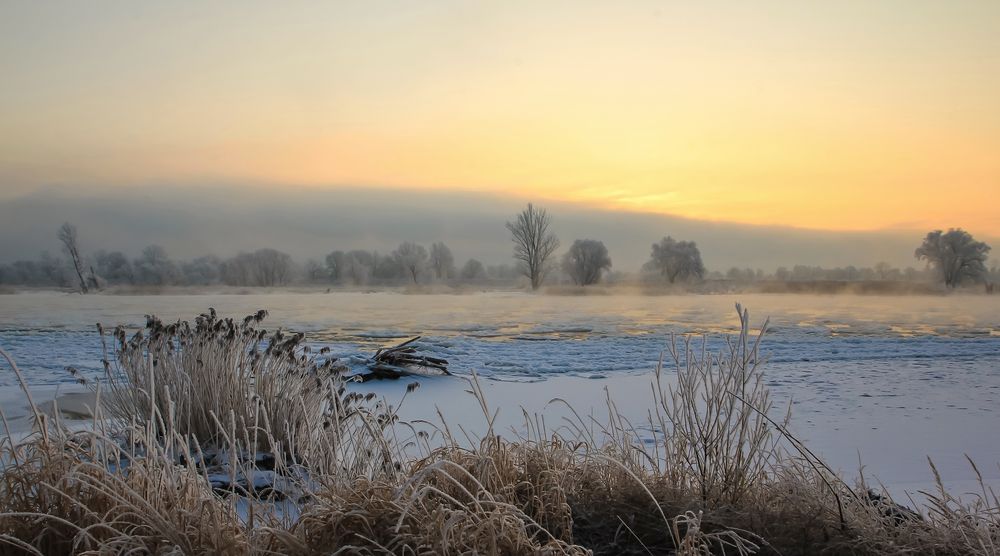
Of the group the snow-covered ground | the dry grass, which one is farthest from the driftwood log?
the dry grass

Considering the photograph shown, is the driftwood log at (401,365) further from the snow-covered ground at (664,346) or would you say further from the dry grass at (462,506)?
the dry grass at (462,506)

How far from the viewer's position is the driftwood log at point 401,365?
10.3m

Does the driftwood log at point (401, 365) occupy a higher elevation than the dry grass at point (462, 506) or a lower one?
lower

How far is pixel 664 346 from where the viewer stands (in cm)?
469

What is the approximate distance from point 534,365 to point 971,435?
6.73 meters

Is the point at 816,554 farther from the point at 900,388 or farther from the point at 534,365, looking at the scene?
the point at 534,365

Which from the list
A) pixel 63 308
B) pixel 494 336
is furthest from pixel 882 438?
pixel 63 308

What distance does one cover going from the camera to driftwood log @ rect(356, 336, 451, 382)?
1028 cm

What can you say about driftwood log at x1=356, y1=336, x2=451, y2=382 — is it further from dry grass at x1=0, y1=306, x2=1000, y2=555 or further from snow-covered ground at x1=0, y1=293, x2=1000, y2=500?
dry grass at x1=0, y1=306, x2=1000, y2=555

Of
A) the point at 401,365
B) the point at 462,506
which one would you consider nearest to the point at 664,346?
the point at 462,506

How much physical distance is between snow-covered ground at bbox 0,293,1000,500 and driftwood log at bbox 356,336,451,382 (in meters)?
0.55

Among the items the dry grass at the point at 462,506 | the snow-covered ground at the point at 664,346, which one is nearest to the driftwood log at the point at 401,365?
the snow-covered ground at the point at 664,346

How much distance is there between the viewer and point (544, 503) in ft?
11.0

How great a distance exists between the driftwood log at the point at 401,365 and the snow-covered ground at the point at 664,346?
55cm
